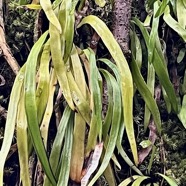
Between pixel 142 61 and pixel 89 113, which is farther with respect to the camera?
pixel 142 61

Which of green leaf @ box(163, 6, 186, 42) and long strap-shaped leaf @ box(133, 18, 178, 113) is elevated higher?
green leaf @ box(163, 6, 186, 42)

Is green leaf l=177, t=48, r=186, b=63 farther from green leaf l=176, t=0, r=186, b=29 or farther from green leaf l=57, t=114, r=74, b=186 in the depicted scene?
green leaf l=57, t=114, r=74, b=186

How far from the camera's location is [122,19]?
3.32 feet

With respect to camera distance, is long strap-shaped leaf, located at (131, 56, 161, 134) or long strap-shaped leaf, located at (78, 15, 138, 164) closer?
long strap-shaped leaf, located at (78, 15, 138, 164)

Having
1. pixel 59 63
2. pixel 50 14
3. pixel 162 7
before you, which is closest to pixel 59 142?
pixel 59 63

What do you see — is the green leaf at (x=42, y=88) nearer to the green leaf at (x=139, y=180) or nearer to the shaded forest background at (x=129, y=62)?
the shaded forest background at (x=129, y=62)

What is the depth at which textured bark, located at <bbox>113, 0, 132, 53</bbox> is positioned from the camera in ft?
3.28

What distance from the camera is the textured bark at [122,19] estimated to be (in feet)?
3.28

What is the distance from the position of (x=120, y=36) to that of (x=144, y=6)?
7.4 inches

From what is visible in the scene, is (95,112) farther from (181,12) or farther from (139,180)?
(181,12)

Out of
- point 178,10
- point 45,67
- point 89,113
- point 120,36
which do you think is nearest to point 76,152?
point 89,113

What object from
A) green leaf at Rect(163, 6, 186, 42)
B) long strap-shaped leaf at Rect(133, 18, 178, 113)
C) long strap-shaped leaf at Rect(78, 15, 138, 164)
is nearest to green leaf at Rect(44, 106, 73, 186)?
long strap-shaped leaf at Rect(78, 15, 138, 164)

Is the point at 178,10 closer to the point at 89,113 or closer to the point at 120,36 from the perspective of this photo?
the point at 120,36

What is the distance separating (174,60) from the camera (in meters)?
1.08
